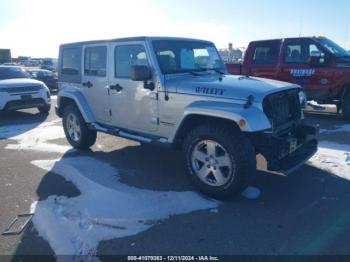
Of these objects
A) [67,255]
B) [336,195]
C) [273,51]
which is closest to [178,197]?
[67,255]

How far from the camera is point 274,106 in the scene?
420 cm

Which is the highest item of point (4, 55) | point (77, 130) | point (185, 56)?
point (4, 55)

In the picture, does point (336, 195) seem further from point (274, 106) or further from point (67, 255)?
point (67, 255)

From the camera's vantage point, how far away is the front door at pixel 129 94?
4.87 metres

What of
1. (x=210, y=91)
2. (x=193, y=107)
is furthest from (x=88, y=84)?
(x=210, y=91)

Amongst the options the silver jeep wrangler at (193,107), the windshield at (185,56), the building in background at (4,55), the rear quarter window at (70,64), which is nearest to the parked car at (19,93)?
the rear quarter window at (70,64)

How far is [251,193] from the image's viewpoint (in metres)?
4.29

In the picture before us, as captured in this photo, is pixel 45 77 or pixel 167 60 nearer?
pixel 167 60

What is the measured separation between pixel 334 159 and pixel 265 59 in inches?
187

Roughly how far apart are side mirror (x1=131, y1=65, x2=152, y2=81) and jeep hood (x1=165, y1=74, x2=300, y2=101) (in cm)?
27

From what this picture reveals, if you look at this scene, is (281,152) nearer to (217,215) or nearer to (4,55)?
(217,215)

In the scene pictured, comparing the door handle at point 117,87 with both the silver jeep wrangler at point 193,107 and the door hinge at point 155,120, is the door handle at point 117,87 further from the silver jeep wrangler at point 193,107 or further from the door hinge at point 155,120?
the door hinge at point 155,120

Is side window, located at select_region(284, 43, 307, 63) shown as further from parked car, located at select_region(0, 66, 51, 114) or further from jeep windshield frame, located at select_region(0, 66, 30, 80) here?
jeep windshield frame, located at select_region(0, 66, 30, 80)

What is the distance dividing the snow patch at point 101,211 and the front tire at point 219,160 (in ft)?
0.71
